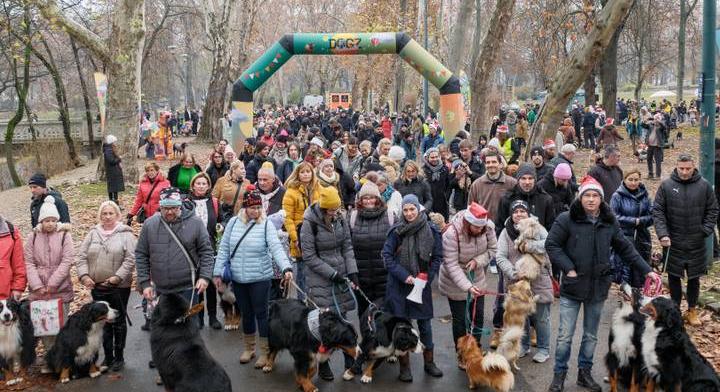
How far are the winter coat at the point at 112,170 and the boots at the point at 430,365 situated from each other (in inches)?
439

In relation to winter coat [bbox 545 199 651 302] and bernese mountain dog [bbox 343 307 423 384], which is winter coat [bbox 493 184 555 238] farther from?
bernese mountain dog [bbox 343 307 423 384]

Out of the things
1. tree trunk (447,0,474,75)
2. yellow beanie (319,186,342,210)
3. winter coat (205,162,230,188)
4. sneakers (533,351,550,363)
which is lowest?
sneakers (533,351,550,363)

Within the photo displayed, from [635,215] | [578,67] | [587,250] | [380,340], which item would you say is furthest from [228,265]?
[578,67]

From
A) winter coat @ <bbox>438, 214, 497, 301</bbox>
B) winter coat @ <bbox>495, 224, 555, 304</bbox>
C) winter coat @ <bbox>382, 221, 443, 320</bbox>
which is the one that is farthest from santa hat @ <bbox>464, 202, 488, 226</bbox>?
winter coat @ <bbox>495, 224, 555, 304</bbox>

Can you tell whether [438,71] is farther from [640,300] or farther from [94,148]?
[94,148]

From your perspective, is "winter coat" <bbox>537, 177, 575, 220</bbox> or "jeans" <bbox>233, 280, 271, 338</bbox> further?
"winter coat" <bbox>537, 177, 575, 220</bbox>

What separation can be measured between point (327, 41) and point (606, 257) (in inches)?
633

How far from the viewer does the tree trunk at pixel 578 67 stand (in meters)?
14.1

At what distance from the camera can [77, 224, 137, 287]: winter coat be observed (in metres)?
7.07

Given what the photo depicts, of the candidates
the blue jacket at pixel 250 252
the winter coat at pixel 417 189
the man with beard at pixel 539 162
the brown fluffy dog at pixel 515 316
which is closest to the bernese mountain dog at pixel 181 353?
the blue jacket at pixel 250 252

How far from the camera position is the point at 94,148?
34625 millimetres

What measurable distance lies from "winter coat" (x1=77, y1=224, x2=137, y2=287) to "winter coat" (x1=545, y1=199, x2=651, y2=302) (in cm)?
430

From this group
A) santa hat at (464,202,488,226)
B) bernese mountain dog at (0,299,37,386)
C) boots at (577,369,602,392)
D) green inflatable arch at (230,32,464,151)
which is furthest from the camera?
green inflatable arch at (230,32,464,151)

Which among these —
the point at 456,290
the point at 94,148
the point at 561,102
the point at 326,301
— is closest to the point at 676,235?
the point at 456,290
